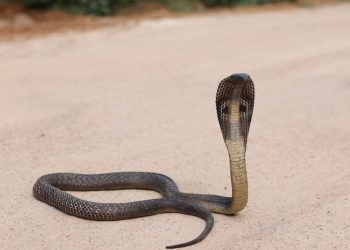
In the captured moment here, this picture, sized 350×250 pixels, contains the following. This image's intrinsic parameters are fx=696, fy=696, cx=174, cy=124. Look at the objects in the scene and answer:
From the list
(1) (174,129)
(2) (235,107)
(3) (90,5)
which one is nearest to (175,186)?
(2) (235,107)

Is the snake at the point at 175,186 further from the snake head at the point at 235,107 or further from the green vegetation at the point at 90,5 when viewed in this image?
the green vegetation at the point at 90,5

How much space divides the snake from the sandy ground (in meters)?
0.08

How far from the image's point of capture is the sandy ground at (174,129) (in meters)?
4.82

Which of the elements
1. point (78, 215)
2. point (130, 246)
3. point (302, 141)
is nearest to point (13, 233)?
point (78, 215)

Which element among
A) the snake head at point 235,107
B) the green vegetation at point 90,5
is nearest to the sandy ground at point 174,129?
the snake head at point 235,107

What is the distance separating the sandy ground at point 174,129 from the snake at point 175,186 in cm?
8

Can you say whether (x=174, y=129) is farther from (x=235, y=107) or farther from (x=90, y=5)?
(x=90, y=5)

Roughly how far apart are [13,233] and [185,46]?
747 centimetres

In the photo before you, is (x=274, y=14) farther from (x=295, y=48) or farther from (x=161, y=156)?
(x=161, y=156)

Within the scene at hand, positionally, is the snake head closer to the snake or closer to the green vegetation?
the snake

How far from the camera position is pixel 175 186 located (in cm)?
548

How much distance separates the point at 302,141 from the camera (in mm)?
6961

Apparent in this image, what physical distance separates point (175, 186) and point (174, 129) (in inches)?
74.0

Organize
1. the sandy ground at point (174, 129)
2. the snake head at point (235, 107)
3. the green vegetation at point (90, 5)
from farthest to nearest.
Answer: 1. the green vegetation at point (90, 5)
2. the sandy ground at point (174, 129)
3. the snake head at point (235, 107)
